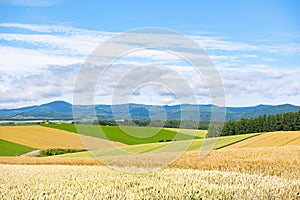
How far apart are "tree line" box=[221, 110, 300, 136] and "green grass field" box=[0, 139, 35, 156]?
32920 mm

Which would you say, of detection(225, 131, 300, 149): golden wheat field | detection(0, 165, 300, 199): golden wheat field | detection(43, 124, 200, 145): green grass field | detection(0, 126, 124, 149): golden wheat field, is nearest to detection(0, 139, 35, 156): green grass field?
detection(0, 126, 124, 149): golden wheat field

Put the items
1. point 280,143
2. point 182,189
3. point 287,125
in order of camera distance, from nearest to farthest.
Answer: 1. point 182,189
2. point 280,143
3. point 287,125

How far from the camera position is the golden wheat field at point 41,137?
5916 cm

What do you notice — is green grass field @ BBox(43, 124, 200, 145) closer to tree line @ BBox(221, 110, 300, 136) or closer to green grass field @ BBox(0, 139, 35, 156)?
green grass field @ BBox(0, 139, 35, 156)

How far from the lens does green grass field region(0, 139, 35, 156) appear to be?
172ft

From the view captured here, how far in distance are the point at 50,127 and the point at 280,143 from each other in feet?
143

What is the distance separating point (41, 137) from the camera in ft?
210

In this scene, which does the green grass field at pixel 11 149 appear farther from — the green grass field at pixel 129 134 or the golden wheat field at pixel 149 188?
the golden wheat field at pixel 149 188

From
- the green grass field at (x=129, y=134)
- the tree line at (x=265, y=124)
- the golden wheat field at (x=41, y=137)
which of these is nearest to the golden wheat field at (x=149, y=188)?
the green grass field at (x=129, y=134)

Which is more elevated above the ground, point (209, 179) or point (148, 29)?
point (148, 29)

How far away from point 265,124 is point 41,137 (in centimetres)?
3446

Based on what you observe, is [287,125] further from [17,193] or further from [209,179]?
[17,193]

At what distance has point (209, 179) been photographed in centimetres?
1105

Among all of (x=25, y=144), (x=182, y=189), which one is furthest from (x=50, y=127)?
(x=182, y=189)
